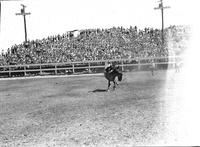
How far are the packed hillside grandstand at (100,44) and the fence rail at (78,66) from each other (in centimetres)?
495

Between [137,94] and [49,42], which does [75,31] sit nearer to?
[49,42]

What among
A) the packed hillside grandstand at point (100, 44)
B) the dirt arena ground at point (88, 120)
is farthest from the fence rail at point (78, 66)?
the dirt arena ground at point (88, 120)

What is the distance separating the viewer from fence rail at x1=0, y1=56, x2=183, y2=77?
32312 mm

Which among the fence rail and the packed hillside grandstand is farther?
the packed hillside grandstand

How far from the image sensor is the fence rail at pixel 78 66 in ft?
106

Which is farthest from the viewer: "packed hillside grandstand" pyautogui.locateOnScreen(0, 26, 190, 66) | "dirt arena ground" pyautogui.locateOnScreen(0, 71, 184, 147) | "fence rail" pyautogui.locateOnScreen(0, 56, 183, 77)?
"packed hillside grandstand" pyautogui.locateOnScreen(0, 26, 190, 66)

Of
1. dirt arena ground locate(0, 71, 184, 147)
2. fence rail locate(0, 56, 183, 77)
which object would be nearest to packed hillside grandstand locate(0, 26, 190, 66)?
fence rail locate(0, 56, 183, 77)

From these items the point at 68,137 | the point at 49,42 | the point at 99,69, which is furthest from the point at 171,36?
Answer: the point at 68,137

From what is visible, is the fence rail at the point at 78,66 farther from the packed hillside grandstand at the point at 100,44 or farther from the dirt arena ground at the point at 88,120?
the dirt arena ground at the point at 88,120

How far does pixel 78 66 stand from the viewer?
3400 cm

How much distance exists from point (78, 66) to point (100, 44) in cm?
2012

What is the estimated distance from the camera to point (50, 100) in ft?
49.4

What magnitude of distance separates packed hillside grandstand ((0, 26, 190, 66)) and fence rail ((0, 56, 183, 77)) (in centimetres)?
495

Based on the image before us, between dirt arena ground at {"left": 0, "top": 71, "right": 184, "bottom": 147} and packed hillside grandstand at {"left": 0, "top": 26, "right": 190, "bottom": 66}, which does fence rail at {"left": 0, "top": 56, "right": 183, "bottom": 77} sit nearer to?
packed hillside grandstand at {"left": 0, "top": 26, "right": 190, "bottom": 66}
